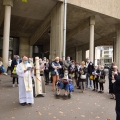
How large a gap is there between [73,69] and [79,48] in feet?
106

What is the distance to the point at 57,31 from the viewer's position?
18.7 metres

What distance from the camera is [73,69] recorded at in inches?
464

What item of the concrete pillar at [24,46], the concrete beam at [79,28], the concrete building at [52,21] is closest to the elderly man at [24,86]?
the concrete building at [52,21]

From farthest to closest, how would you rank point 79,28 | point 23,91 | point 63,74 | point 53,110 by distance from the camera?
point 79,28 → point 63,74 → point 23,91 → point 53,110

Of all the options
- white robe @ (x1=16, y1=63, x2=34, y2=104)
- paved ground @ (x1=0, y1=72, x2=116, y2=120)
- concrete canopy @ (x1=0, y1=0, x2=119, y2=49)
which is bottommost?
paved ground @ (x1=0, y1=72, x2=116, y2=120)

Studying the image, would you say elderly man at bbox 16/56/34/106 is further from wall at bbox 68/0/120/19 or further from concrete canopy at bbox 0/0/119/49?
wall at bbox 68/0/120/19

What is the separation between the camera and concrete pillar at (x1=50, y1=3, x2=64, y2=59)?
713 inches

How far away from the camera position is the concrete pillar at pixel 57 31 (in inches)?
713

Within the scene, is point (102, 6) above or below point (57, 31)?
above

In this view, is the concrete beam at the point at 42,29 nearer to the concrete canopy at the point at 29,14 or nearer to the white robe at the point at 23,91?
the concrete canopy at the point at 29,14

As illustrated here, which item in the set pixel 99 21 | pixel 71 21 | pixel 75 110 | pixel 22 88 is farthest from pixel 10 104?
pixel 99 21

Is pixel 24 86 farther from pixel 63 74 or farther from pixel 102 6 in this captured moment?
pixel 102 6

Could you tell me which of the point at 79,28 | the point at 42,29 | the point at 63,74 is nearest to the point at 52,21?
the point at 42,29

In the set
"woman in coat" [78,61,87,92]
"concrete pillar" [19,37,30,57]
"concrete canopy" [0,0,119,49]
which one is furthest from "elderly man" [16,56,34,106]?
"concrete pillar" [19,37,30,57]
